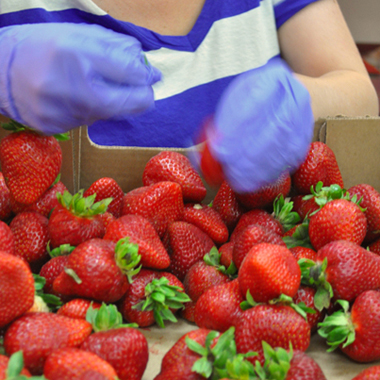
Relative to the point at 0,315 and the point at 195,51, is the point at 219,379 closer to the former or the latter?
the point at 0,315

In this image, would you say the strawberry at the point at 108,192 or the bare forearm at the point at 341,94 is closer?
the strawberry at the point at 108,192

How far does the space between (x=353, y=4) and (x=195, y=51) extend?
1.98 m

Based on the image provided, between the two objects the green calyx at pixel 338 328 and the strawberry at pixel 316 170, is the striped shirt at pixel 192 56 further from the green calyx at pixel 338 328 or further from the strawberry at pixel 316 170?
the green calyx at pixel 338 328

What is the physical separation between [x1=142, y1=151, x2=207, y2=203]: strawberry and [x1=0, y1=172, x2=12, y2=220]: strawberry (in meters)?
0.28

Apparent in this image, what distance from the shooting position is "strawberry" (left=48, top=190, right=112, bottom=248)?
2.40ft

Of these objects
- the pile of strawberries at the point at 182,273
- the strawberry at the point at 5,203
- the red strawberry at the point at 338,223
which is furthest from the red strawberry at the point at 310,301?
the strawberry at the point at 5,203

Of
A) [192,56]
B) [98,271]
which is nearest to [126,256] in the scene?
[98,271]

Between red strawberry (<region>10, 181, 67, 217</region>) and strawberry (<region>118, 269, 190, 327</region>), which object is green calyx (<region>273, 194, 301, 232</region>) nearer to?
strawberry (<region>118, 269, 190, 327</region>)

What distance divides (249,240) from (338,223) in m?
0.16

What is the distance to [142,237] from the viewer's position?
729 mm

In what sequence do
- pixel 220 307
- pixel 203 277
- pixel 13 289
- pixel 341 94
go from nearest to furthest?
pixel 13 289
pixel 220 307
pixel 203 277
pixel 341 94

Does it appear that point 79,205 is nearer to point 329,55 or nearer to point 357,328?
point 357,328

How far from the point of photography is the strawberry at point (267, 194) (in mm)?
890

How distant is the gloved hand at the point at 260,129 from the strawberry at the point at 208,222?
77 millimetres
